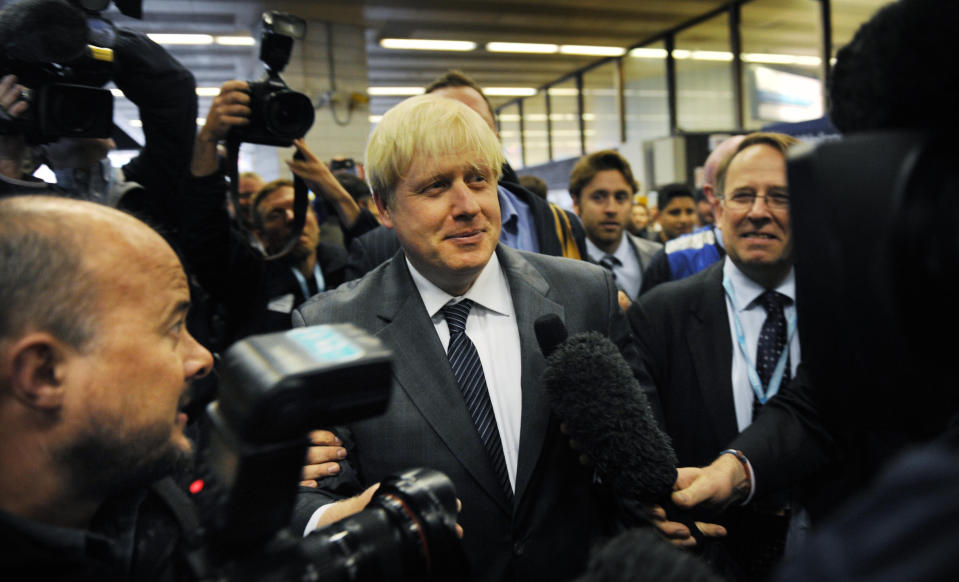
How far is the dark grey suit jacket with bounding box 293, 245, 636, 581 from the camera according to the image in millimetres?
1162

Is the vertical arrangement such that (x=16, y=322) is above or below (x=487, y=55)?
below

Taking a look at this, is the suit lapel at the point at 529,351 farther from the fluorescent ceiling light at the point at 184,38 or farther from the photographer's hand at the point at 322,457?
the fluorescent ceiling light at the point at 184,38

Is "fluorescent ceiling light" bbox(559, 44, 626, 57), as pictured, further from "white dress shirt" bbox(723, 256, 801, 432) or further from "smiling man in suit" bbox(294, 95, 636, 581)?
"smiling man in suit" bbox(294, 95, 636, 581)

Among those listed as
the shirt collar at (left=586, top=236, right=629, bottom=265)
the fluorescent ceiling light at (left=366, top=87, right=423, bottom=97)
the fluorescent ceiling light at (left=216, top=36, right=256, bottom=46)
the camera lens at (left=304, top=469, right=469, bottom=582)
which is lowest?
the camera lens at (left=304, top=469, right=469, bottom=582)

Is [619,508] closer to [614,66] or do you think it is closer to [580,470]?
[580,470]

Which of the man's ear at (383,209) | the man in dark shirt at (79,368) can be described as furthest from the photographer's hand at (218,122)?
the man in dark shirt at (79,368)

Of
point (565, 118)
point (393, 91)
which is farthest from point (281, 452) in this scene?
point (565, 118)

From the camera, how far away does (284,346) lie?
0.56 metres

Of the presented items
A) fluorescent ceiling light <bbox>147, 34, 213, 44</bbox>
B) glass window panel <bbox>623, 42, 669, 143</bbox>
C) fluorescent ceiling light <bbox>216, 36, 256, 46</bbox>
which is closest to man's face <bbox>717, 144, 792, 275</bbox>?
fluorescent ceiling light <bbox>216, 36, 256, 46</bbox>

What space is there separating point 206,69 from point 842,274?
10.3m

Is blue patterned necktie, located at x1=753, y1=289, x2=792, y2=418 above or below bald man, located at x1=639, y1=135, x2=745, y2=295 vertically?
below

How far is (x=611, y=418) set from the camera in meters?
0.96

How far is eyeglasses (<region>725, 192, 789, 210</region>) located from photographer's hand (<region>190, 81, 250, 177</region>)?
4.34ft

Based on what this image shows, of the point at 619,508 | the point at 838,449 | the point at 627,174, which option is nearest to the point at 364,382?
the point at 619,508
